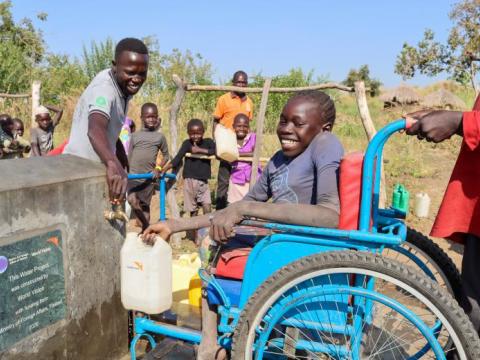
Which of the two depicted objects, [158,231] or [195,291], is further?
[195,291]

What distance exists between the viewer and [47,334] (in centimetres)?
201

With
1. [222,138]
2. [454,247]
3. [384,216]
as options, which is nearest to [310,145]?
[384,216]

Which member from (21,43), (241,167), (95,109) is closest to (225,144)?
(241,167)

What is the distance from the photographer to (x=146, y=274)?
2137 millimetres

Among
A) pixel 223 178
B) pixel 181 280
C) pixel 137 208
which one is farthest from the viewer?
pixel 223 178

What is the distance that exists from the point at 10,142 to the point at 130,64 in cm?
584

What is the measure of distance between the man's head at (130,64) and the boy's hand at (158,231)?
2.97 feet

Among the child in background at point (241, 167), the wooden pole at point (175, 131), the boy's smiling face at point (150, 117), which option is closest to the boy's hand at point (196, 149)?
the wooden pole at point (175, 131)

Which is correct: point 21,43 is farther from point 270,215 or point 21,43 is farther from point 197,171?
point 270,215

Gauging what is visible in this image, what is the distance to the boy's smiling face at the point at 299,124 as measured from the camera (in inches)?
84.0

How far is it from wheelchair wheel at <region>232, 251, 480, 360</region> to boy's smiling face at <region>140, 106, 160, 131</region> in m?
4.17

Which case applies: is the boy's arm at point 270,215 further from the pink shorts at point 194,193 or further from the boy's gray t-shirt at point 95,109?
the pink shorts at point 194,193

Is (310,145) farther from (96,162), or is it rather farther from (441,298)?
(96,162)

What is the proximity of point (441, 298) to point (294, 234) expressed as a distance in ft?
1.92
